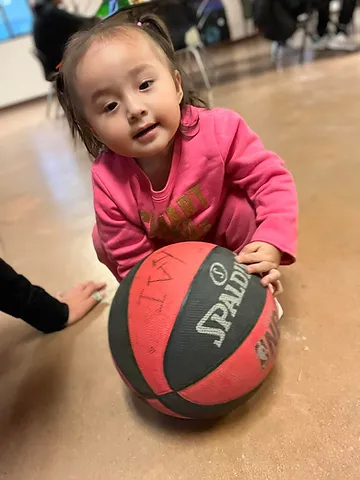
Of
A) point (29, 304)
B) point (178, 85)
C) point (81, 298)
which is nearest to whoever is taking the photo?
point (178, 85)

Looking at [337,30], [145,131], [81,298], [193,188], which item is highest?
[145,131]

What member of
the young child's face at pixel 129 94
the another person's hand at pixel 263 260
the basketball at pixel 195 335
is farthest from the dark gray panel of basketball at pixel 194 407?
the young child's face at pixel 129 94

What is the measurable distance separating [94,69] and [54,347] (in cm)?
75

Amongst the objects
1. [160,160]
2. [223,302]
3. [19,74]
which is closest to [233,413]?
[223,302]

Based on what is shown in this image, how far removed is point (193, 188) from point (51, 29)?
7.91 ft

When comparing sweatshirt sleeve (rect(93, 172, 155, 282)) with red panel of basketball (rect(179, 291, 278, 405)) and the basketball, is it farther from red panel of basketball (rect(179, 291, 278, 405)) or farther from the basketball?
red panel of basketball (rect(179, 291, 278, 405))

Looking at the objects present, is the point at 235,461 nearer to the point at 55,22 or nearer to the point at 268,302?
the point at 268,302

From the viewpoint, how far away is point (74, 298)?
1436 mm

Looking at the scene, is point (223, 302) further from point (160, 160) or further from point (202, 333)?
point (160, 160)

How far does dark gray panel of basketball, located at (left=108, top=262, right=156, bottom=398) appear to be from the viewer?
91 centimetres

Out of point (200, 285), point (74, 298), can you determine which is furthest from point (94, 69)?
point (74, 298)

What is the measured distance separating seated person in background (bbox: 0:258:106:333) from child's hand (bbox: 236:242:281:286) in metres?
0.59

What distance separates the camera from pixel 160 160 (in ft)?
3.75

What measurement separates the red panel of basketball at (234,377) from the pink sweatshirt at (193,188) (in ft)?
0.85
